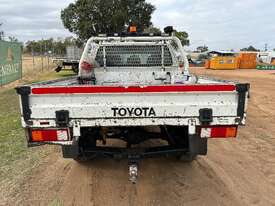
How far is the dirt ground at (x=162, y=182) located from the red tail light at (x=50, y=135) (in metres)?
0.91

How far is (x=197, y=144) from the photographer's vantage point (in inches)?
172

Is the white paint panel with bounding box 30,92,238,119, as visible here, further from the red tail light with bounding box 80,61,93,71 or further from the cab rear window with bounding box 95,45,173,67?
the cab rear window with bounding box 95,45,173,67

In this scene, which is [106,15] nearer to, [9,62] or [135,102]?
[9,62]

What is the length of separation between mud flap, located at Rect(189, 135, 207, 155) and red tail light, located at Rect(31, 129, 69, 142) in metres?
1.45

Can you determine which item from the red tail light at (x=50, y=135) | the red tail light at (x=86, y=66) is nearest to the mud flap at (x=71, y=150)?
the red tail light at (x=50, y=135)

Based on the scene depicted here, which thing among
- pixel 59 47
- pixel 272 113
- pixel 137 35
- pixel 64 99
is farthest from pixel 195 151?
pixel 59 47

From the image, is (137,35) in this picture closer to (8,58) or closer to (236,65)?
(8,58)

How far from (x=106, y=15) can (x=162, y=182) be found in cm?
3472

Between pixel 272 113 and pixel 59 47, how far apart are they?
2602 inches

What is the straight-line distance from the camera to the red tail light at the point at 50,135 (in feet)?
13.4

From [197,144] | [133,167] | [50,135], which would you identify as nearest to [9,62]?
[50,135]

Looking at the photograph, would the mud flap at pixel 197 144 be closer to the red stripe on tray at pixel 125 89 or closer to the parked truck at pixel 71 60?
the red stripe on tray at pixel 125 89

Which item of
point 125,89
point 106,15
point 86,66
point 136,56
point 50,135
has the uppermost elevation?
point 106,15

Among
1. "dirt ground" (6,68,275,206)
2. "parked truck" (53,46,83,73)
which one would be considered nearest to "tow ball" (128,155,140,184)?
"dirt ground" (6,68,275,206)
